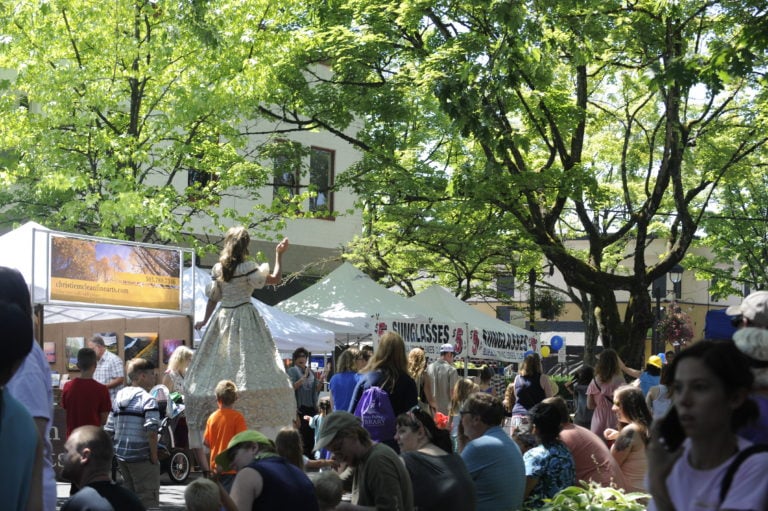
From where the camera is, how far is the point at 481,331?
19.9m

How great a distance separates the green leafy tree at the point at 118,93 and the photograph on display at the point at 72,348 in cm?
336

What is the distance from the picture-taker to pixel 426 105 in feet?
76.7

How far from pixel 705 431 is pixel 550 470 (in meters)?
4.76

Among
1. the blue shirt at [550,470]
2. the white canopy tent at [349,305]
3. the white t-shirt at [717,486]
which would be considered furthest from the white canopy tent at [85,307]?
the white t-shirt at [717,486]

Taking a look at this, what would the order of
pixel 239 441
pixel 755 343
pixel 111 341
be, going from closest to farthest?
pixel 755 343, pixel 239 441, pixel 111 341

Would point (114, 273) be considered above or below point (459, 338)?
above

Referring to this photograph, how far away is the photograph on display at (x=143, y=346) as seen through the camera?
49.8 ft

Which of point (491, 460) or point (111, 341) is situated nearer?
point (491, 460)

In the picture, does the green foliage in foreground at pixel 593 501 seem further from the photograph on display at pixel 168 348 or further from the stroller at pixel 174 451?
the photograph on display at pixel 168 348

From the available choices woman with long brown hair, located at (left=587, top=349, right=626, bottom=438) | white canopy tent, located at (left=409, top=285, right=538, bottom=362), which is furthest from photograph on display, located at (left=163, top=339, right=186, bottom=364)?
woman with long brown hair, located at (left=587, top=349, right=626, bottom=438)

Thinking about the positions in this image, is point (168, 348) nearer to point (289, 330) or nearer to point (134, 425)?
point (289, 330)

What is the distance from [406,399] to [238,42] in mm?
13150

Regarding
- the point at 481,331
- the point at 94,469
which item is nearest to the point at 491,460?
the point at 94,469

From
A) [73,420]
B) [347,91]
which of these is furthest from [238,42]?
[73,420]
